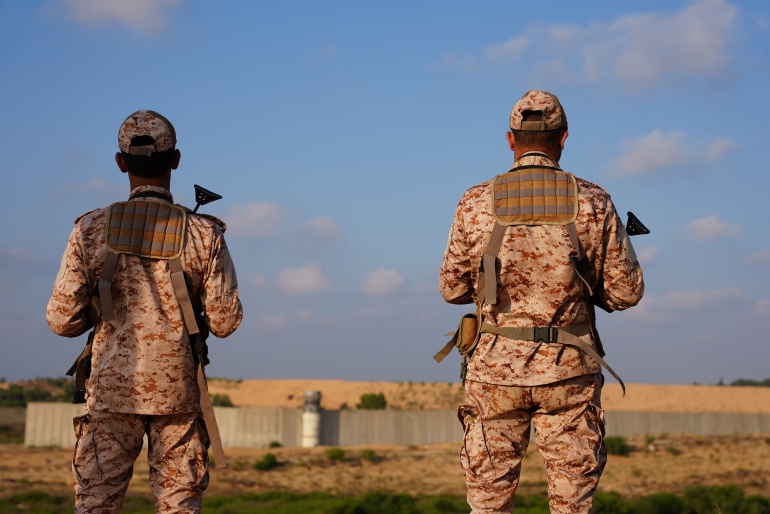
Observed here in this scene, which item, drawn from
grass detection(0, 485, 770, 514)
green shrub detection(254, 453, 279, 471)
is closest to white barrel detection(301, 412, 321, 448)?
green shrub detection(254, 453, 279, 471)

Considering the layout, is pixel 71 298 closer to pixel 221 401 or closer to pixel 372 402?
pixel 221 401

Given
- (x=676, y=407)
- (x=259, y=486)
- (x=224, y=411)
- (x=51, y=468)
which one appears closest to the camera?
(x=259, y=486)

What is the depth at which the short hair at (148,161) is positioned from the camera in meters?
5.72

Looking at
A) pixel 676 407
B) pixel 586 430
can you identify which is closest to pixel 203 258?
pixel 586 430

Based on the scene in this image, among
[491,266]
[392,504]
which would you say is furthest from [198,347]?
[392,504]

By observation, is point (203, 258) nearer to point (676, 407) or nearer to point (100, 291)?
point (100, 291)

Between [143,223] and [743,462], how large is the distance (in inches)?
1404

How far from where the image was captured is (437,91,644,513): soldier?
549 centimetres

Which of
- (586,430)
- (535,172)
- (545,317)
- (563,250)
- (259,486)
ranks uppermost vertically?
(535,172)

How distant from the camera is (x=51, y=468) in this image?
35.3m

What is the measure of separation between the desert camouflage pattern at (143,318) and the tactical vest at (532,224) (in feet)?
4.15

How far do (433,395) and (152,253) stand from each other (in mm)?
69892

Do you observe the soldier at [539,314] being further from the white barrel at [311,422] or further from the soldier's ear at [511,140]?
the white barrel at [311,422]

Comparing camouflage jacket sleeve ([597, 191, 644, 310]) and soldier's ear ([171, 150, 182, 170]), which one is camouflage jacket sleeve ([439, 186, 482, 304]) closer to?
camouflage jacket sleeve ([597, 191, 644, 310])
